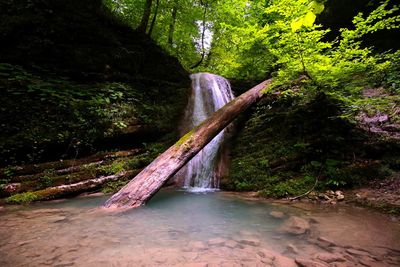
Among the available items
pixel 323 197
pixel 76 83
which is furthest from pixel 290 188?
pixel 76 83

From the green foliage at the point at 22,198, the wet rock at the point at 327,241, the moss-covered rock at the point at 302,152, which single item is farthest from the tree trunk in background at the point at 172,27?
the wet rock at the point at 327,241

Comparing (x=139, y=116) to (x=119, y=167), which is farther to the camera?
(x=139, y=116)

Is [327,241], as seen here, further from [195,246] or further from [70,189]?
[70,189]

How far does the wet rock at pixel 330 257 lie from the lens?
275cm

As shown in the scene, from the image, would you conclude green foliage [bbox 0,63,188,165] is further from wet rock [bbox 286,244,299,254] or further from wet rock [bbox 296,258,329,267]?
wet rock [bbox 296,258,329,267]

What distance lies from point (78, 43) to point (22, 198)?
202 inches

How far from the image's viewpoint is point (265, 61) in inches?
424

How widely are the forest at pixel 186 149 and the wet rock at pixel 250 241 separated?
0.05ft

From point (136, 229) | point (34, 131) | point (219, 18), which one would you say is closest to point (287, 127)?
point (136, 229)

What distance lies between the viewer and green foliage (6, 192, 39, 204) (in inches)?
208

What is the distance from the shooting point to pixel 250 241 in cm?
334

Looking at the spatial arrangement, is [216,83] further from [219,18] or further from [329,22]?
[329,22]

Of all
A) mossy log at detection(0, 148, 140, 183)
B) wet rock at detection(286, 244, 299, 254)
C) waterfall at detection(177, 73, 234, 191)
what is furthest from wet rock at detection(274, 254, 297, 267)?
mossy log at detection(0, 148, 140, 183)

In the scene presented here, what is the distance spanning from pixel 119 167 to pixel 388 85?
22.3 ft
